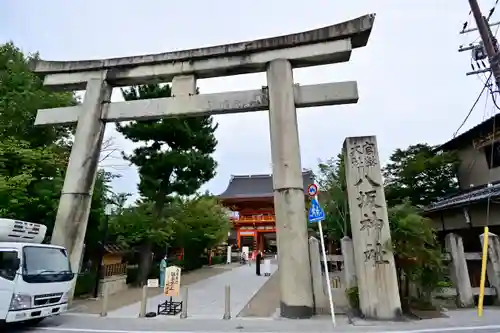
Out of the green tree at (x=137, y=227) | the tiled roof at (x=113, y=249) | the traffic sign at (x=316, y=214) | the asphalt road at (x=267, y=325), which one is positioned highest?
the green tree at (x=137, y=227)

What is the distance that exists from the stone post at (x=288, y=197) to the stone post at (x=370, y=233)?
1188mm

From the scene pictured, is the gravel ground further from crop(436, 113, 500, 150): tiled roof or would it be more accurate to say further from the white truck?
crop(436, 113, 500, 150): tiled roof

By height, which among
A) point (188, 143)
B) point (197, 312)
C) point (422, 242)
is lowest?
point (197, 312)

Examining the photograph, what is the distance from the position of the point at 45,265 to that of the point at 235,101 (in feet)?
20.1

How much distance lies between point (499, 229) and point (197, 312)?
36.0 ft

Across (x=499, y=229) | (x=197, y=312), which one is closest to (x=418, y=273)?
(x=197, y=312)

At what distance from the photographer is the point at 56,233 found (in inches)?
338

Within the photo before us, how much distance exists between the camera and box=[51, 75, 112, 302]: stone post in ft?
28.2

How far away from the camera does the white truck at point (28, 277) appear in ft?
18.4

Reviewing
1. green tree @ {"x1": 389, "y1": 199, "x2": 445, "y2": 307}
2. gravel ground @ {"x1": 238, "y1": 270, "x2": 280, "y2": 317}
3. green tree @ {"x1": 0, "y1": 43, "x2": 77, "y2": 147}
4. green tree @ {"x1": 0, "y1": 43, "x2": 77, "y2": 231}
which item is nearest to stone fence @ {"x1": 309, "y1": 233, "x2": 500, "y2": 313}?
green tree @ {"x1": 389, "y1": 199, "x2": 445, "y2": 307}

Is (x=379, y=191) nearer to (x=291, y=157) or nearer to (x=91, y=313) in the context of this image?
(x=291, y=157)

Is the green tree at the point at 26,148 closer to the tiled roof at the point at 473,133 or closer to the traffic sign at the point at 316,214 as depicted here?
the traffic sign at the point at 316,214

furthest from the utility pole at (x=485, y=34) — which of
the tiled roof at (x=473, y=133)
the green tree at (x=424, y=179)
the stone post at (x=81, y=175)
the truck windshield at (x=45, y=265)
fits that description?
the truck windshield at (x=45, y=265)

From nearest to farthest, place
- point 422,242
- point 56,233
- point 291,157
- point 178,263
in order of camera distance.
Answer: point 422,242 < point 291,157 < point 56,233 < point 178,263
